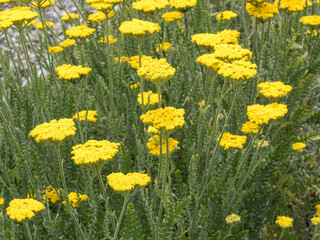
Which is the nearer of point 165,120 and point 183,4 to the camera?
point 165,120

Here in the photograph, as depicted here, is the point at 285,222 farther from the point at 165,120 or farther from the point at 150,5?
the point at 150,5

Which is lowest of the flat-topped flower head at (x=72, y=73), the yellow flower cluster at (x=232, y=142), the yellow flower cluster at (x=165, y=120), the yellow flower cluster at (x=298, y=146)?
the yellow flower cluster at (x=298, y=146)

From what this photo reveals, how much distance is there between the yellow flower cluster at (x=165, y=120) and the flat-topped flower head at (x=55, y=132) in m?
0.27

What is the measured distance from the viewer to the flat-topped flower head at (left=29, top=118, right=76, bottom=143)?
4.54ft

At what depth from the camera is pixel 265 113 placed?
157 cm

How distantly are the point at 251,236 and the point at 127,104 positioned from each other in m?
0.98

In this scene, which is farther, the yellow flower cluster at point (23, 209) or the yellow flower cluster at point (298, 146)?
the yellow flower cluster at point (298, 146)

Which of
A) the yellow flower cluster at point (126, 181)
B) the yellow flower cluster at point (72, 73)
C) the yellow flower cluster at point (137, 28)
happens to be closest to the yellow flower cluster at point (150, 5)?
the yellow flower cluster at point (137, 28)

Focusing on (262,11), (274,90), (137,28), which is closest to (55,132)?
(137,28)

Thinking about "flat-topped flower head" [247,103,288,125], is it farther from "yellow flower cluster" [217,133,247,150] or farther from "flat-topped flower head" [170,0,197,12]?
"flat-topped flower head" [170,0,197,12]

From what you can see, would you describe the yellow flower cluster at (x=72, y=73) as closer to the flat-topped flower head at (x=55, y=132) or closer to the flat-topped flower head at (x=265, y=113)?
the flat-topped flower head at (x=55, y=132)

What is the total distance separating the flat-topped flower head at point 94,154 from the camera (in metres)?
1.30

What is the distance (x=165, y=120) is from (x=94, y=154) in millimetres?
253

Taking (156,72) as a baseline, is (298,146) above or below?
below
